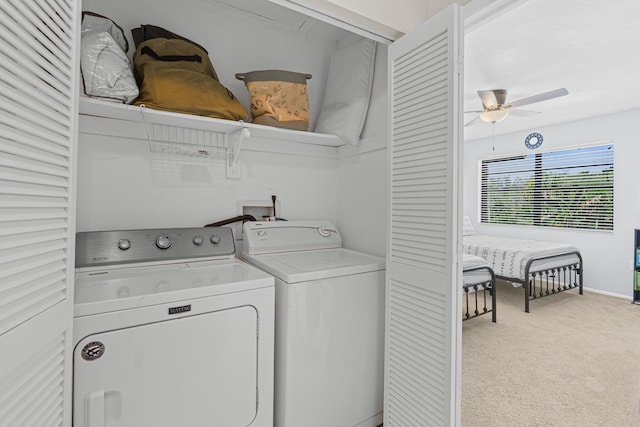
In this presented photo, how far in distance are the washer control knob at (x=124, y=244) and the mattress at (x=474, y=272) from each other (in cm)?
285

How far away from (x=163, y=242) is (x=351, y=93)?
143 centimetres

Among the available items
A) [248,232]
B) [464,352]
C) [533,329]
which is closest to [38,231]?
[248,232]

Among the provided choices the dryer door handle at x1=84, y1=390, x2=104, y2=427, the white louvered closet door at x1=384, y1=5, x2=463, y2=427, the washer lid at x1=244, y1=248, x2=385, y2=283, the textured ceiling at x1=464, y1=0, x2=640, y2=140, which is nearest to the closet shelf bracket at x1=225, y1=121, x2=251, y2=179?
the washer lid at x1=244, y1=248, x2=385, y2=283

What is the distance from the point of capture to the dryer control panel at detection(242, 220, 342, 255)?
183 cm

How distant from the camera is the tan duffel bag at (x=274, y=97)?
1772mm

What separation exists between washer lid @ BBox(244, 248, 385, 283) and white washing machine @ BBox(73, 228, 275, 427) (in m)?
0.10

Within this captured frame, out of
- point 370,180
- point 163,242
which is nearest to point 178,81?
point 163,242

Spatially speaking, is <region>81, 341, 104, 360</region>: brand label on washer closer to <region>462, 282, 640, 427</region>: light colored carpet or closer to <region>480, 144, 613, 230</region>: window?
<region>462, 282, 640, 427</region>: light colored carpet

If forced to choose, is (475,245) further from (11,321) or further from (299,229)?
(11,321)

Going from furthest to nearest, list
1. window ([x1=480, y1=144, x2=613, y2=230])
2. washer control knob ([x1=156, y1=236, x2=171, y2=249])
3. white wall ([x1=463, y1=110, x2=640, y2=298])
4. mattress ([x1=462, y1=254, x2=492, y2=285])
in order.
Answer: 1. window ([x1=480, y1=144, x2=613, y2=230])
2. white wall ([x1=463, y1=110, x2=640, y2=298])
3. mattress ([x1=462, y1=254, x2=492, y2=285])
4. washer control knob ([x1=156, y1=236, x2=171, y2=249])

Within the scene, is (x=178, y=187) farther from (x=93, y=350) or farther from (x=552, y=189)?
(x=552, y=189)

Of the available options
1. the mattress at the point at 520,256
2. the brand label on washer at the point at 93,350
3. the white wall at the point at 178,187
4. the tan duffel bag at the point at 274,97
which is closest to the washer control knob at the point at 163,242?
the white wall at the point at 178,187

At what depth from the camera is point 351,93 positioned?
6.43ft

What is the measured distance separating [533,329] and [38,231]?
12.7ft
